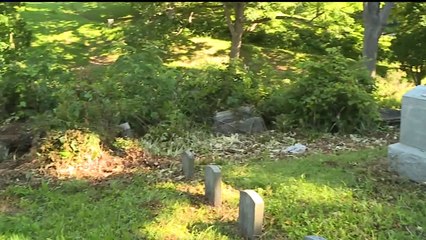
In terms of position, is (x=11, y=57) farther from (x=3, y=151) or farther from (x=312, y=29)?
(x=312, y=29)

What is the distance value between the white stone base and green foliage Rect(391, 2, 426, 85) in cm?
1036

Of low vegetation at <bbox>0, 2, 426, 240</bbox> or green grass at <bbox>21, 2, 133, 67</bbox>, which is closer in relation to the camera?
low vegetation at <bbox>0, 2, 426, 240</bbox>

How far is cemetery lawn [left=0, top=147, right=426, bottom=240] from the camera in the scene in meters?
3.63

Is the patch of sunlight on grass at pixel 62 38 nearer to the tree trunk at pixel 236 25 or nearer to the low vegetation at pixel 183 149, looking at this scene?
the tree trunk at pixel 236 25

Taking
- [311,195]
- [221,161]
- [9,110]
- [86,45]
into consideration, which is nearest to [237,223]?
[311,195]

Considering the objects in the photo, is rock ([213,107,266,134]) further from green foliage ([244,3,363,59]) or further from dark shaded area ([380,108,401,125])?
green foliage ([244,3,363,59])

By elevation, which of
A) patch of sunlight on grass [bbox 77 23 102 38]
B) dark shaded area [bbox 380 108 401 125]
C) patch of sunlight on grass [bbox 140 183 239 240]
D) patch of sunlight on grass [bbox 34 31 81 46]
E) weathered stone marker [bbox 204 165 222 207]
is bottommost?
patch of sunlight on grass [bbox 34 31 81 46]

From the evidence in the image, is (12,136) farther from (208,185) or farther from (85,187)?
(208,185)

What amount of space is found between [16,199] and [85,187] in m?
0.58

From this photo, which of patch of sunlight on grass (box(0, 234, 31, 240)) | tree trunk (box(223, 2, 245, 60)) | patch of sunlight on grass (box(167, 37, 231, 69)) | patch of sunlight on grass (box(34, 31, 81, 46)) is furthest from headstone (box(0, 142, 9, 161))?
patch of sunlight on grass (box(34, 31, 81, 46))

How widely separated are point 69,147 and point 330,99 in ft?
11.0

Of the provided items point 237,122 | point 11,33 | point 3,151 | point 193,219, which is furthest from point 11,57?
point 193,219

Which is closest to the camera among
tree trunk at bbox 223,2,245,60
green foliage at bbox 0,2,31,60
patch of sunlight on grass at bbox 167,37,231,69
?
green foliage at bbox 0,2,31,60

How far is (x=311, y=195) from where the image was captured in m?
4.20
